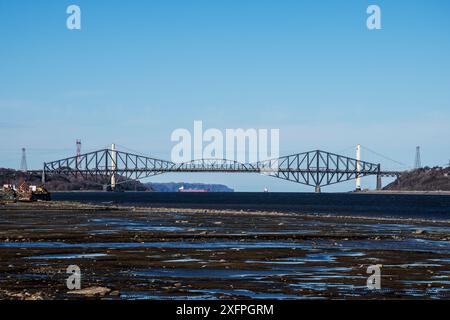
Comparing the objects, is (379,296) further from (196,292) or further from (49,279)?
(49,279)

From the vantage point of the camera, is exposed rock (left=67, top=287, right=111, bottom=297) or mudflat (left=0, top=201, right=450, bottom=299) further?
mudflat (left=0, top=201, right=450, bottom=299)

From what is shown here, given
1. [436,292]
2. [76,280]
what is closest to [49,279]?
[76,280]

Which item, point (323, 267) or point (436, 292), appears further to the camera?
point (323, 267)

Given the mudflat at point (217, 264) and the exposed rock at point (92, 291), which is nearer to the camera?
the exposed rock at point (92, 291)

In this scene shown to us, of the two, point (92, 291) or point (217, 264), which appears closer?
point (92, 291)
